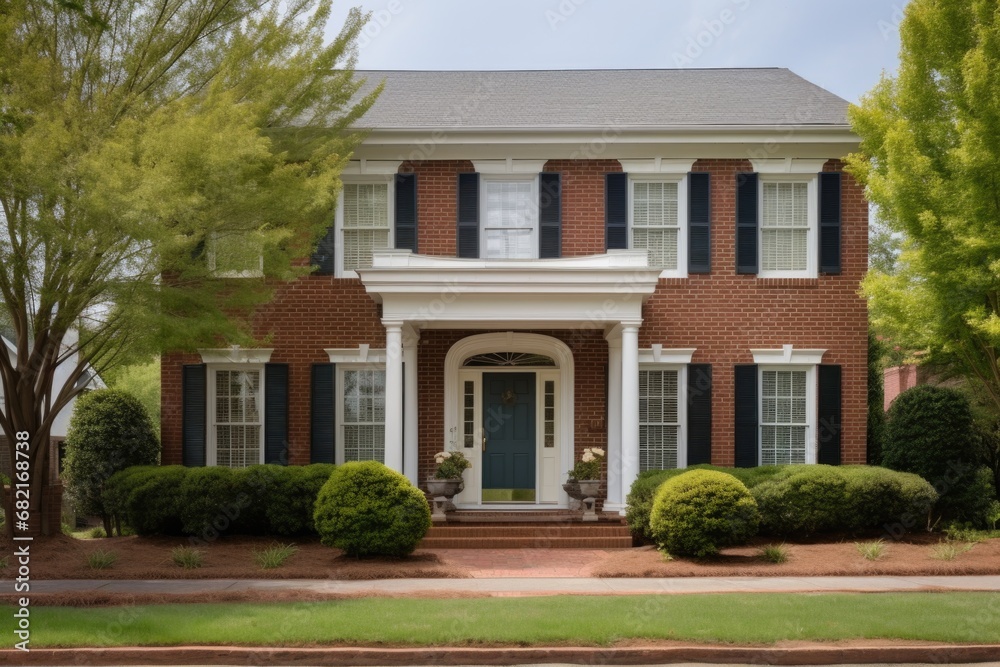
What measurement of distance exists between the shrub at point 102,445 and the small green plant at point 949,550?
496 inches

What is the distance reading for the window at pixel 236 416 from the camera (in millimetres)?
16859

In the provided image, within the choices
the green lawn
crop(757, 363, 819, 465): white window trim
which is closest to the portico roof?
crop(757, 363, 819, 465): white window trim

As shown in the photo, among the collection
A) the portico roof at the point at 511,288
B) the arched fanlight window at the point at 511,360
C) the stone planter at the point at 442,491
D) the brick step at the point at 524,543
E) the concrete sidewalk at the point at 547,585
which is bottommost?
the brick step at the point at 524,543

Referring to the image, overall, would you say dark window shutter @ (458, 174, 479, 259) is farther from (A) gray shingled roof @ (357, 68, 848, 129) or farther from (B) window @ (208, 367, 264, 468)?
(B) window @ (208, 367, 264, 468)

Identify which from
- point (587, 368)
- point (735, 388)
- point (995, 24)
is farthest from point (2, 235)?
point (995, 24)

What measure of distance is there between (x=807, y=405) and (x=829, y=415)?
15.7 inches

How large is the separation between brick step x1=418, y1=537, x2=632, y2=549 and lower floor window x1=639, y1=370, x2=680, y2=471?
230 centimetres

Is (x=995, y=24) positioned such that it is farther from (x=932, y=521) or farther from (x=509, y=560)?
(x=509, y=560)

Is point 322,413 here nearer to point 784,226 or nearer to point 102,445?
point 102,445

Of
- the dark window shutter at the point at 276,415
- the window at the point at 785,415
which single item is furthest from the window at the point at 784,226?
the dark window shutter at the point at 276,415

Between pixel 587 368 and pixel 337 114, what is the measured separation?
20.2 ft

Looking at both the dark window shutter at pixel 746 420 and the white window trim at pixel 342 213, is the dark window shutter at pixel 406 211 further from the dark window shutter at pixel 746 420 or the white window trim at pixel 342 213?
the dark window shutter at pixel 746 420

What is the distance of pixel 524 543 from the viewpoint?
14.8 metres

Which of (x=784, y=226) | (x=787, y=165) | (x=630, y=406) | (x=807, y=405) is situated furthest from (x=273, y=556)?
(x=787, y=165)
